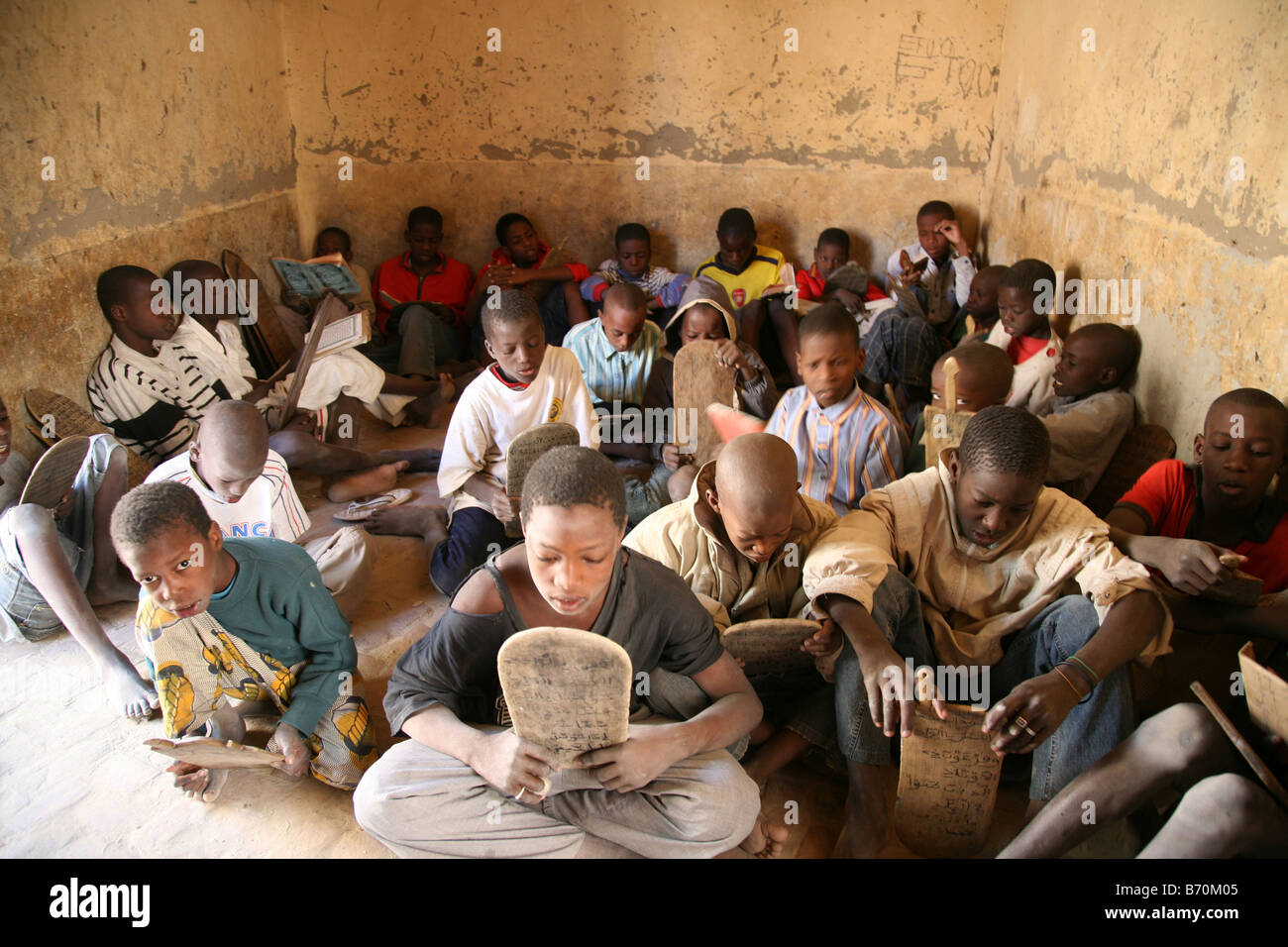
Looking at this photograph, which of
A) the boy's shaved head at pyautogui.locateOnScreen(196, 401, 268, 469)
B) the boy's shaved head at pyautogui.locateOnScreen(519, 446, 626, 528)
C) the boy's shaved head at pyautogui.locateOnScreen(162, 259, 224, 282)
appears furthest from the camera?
the boy's shaved head at pyautogui.locateOnScreen(162, 259, 224, 282)

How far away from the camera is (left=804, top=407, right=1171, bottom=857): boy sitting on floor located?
1.78m

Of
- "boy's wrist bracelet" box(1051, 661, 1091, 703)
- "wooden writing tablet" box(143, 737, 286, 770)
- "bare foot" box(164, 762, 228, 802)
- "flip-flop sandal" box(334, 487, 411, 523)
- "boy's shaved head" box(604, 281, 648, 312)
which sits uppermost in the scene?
"boy's shaved head" box(604, 281, 648, 312)

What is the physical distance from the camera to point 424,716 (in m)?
1.74

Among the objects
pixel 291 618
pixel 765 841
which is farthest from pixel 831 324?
pixel 291 618

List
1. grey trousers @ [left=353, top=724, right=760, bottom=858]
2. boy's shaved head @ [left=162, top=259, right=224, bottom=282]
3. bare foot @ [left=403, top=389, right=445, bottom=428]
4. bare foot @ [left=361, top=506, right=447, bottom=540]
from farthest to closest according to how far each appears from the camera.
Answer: bare foot @ [left=403, top=389, right=445, bottom=428]
boy's shaved head @ [left=162, top=259, right=224, bottom=282]
bare foot @ [left=361, top=506, right=447, bottom=540]
grey trousers @ [left=353, top=724, right=760, bottom=858]

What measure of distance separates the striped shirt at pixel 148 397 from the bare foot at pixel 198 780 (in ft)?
6.11

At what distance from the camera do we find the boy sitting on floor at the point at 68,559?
2.39 metres

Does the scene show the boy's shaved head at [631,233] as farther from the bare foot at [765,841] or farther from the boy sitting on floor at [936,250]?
the bare foot at [765,841]

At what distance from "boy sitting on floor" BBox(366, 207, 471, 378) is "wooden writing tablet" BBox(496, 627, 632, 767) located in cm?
367

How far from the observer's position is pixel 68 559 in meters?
2.68

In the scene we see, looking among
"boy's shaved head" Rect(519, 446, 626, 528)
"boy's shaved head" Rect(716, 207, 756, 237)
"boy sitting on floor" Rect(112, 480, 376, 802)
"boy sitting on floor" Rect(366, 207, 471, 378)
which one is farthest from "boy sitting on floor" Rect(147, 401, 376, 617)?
"boy's shaved head" Rect(716, 207, 756, 237)

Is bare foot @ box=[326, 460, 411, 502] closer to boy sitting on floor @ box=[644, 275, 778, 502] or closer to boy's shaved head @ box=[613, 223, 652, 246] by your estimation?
boy sitting on floor @ box=[644, 275, 778, 502]

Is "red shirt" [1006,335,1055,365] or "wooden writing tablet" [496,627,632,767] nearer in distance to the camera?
"wooden writing tablet" [496,627,632,767]

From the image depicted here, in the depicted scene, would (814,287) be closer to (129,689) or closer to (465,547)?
(465,547)
